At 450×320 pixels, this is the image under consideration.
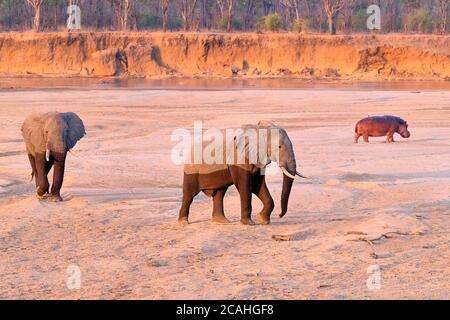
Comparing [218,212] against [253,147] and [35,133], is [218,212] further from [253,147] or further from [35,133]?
[35,133]

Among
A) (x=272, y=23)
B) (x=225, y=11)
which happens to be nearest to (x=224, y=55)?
(x=272, y=23)

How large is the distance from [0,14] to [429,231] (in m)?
62.4

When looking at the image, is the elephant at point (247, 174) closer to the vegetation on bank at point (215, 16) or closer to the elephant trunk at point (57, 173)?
the elephant trunk at point (57, 173)

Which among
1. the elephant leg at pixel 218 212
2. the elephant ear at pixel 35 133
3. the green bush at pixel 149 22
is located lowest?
the elephant leg at pixel 218 212

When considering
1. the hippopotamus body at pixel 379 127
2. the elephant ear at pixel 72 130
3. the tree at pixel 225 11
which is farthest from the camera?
the tree at pixel 225 11

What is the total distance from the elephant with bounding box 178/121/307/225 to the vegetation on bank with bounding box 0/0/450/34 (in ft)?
159

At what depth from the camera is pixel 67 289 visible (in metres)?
8.77

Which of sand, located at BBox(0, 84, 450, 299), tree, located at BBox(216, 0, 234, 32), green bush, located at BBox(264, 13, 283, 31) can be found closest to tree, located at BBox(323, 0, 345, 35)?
green bush, located at BBox(264, 13, 283, 31)

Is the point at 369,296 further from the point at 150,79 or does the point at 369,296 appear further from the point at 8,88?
the point at 150,79

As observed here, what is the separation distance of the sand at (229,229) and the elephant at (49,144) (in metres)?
0.30

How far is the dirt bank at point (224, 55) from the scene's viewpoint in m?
53.6

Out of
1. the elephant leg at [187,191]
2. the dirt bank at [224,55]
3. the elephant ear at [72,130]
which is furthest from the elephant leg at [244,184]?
the dirt bank at [224,55]

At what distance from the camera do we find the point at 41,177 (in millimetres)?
14031

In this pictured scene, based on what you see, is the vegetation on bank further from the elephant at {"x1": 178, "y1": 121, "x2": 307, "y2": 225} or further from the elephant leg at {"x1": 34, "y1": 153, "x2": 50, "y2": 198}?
the elephant at {"x1": 178, "y1": 121, "x2": 307, "y2": 225}
